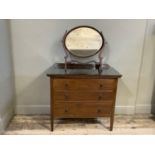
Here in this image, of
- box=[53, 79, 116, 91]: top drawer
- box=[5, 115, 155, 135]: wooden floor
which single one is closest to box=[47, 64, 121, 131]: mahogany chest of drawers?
box=[53, 79, 116, 91]: top drawer

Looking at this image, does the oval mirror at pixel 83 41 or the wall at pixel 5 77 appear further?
the oval mirror at pixel 83 41

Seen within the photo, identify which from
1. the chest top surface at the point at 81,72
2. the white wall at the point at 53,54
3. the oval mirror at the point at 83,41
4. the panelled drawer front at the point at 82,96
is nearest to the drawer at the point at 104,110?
the panelled drawer front at the point at 82,96

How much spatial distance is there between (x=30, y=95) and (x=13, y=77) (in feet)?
1.14

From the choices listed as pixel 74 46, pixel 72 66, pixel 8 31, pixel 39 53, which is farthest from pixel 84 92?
pixel 8 31

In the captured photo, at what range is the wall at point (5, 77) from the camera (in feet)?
7.36

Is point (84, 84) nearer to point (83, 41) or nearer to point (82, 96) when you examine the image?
point (82, 96)

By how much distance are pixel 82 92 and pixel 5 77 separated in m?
0.98

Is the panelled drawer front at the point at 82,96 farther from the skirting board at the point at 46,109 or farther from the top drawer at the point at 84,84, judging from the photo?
the skirting board at the point at 46,109

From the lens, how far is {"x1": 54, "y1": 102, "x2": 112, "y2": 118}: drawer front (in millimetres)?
2264

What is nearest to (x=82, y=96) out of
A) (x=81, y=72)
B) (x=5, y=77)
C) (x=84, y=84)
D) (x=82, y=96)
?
(x=82, y=96)

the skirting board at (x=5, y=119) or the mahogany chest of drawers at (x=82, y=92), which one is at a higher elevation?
the mahogany chest of drawers at (x=82, y=92)

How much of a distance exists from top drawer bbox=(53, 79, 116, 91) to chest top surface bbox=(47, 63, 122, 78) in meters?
0.06

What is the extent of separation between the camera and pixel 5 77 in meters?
2.35
